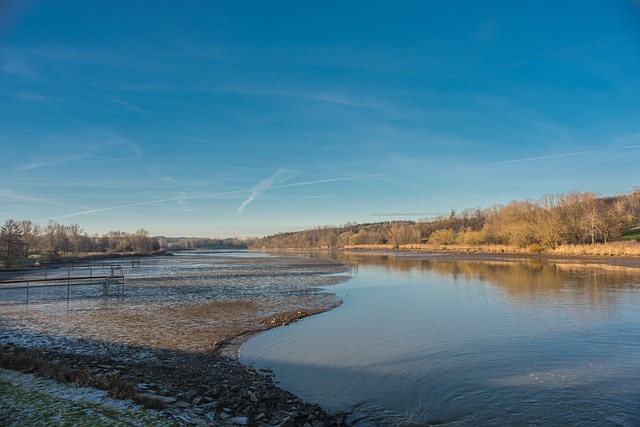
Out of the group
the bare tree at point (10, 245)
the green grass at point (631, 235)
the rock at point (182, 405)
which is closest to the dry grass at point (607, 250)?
the green grass at point (631, 235)

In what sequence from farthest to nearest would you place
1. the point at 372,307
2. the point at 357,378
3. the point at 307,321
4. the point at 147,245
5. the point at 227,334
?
the point at 147,245, the point at 372,307, the point at 307,321, the point at 227,334, the point at 357,378

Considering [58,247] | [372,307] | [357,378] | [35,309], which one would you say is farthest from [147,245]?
[357,378]

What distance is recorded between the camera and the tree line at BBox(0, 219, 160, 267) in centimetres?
5641

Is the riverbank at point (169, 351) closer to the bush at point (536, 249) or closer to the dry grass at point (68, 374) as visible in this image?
the dry grass at point (68, 374)

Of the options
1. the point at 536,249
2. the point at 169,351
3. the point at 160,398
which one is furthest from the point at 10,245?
the point at 536,249

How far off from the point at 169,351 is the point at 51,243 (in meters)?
119

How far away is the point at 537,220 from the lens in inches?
2798

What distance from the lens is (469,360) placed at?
37.0 ft

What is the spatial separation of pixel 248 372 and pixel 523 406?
6.83m

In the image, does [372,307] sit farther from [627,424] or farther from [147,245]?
[147,245]

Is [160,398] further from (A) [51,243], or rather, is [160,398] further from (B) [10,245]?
(A) [51,243]

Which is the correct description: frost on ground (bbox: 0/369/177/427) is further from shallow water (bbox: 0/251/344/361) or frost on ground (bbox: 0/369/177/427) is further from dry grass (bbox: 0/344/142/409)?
shallow water (bbox: 0/251/344/361)

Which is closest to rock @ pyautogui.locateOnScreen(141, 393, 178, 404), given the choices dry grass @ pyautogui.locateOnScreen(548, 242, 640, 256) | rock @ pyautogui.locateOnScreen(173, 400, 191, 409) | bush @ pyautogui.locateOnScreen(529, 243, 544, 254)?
rock @ pyautogui.locateOnScreen(173, 400, 191, 409)

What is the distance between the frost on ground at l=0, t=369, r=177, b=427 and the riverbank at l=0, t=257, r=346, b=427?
0.81 feet
